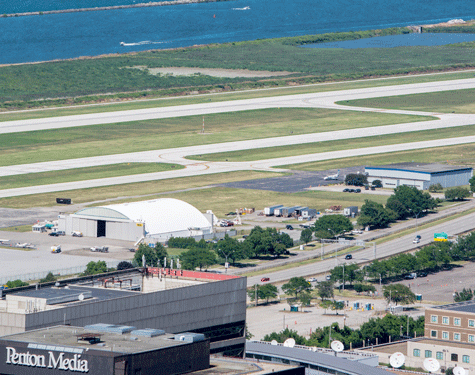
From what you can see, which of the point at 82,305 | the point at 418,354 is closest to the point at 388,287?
the point at 418,354

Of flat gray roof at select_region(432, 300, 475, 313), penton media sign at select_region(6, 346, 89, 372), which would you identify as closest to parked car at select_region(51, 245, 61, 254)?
flat gray roof at select_region(432, 300, 475, 313)

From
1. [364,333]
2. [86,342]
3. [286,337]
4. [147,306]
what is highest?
[147,306]

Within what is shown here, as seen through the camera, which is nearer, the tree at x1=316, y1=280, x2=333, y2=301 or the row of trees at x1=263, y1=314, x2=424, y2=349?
the row of trees at x1=263, y1=314, x2=424, y2=349

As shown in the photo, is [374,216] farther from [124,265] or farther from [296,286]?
[124,265]

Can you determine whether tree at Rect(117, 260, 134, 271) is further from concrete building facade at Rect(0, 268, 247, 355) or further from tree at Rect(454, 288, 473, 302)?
concrete building facade at Rect(0, 268, 247, 355)

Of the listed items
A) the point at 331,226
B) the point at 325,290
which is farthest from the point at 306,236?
the point at 325,290

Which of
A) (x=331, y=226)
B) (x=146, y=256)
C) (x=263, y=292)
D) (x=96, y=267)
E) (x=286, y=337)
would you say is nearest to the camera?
(x=286, y=337)
